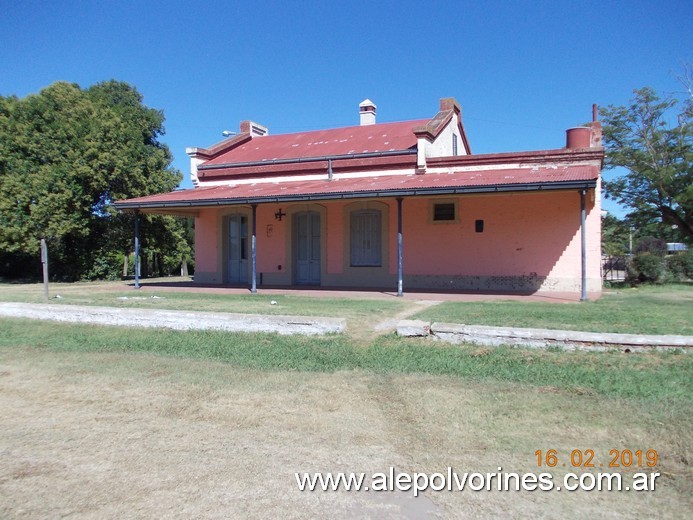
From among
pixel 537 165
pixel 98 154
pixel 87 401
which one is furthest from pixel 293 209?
pixel 87 401

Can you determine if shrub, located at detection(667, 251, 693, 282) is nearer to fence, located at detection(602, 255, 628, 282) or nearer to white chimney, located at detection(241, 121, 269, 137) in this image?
fence, located at detection(602, 255, 628, 282)

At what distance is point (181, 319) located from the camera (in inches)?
346

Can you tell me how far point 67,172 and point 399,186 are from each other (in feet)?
46.9

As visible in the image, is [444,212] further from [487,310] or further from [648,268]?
[648,268]

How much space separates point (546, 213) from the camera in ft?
48.5

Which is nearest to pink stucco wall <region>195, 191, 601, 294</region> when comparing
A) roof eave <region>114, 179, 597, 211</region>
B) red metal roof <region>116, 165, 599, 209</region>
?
red metal roof <region>116, 165, 599, 209</region>

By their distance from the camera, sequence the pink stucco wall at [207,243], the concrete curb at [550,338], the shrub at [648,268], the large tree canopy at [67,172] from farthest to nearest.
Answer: the large tree canopy at [67,172], the pink stucco wall at [207,243], the shrub at [648,268], the concrete curb at [550,338]

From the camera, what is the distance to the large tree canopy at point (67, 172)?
67.2ft

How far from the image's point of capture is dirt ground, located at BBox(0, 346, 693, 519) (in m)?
3.19

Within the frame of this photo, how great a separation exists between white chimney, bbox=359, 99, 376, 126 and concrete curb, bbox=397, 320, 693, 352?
53.2 feet

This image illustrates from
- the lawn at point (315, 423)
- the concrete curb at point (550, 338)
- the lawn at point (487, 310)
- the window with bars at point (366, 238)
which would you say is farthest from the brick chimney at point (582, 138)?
the lawn at point (315, 423)

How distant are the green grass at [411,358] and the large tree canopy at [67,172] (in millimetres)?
13739

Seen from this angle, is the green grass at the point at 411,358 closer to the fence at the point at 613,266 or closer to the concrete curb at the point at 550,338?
the concrete curb at the point at 550,338

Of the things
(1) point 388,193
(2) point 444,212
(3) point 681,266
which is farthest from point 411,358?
(3) point 681,266
